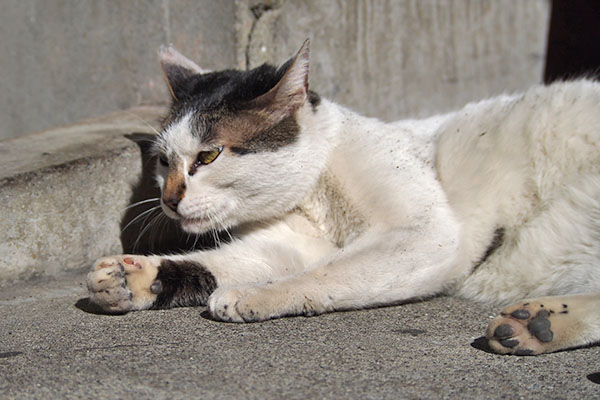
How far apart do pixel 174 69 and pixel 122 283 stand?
114cm

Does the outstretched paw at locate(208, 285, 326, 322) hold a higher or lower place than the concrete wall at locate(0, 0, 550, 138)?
lower

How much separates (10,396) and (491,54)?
4.35 m

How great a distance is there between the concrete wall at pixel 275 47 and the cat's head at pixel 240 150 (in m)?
1.22

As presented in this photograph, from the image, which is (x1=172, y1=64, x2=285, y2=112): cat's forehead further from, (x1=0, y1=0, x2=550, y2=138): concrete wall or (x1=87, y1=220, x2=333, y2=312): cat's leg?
(x1=0, y1=0, x2=550, y2=138): concrete wall

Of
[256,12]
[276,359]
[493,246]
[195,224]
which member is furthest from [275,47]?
[276,359]

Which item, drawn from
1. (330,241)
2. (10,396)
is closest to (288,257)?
(330,241)

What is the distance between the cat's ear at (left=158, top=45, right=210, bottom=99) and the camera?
119 inches

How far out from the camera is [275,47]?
406 centimetres

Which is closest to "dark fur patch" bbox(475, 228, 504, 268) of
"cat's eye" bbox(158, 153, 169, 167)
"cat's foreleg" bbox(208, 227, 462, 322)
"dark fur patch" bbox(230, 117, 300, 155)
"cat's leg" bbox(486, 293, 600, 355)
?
"cat's foreleg" bbox(208, 227, 462, 322)

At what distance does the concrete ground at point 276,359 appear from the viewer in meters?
1.75

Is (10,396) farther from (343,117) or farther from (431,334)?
(343,117)

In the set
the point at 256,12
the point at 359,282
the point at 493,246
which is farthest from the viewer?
the point at 256,12

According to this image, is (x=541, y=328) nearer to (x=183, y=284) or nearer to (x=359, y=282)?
(x=359, y=282)

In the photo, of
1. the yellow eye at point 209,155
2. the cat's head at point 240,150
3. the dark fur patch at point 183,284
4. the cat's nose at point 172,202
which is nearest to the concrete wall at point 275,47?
the cat's head at point 240,150
